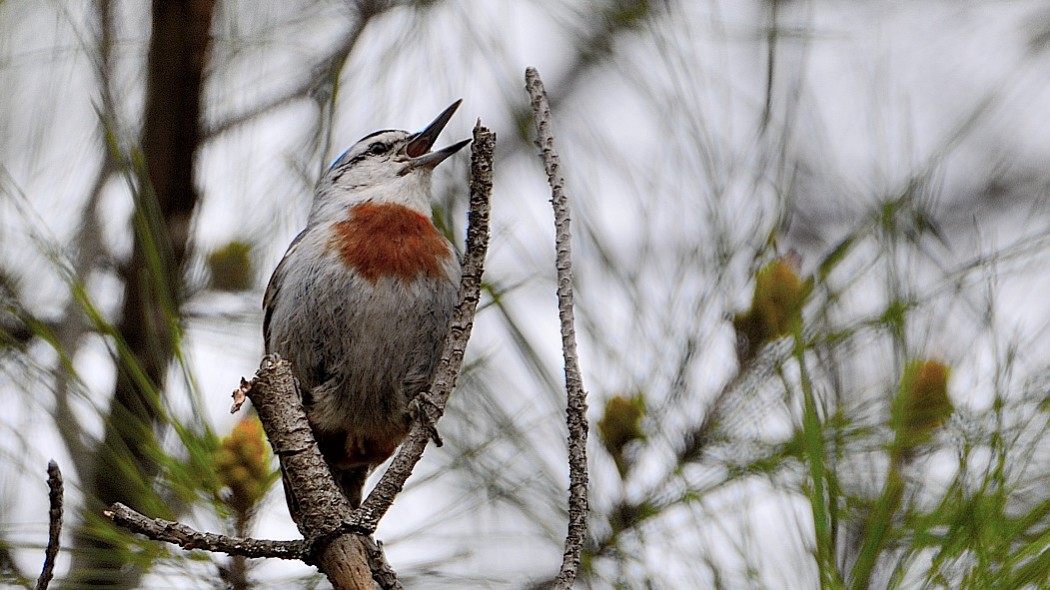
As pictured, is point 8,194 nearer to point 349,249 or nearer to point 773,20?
point 349,249

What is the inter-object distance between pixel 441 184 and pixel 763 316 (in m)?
1.18

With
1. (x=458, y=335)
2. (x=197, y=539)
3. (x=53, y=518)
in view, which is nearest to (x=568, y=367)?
(x=458, y=335)

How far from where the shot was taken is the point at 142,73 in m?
3.62

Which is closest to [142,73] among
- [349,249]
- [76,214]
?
[76,214]

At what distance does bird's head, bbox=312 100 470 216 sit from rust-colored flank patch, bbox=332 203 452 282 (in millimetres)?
156

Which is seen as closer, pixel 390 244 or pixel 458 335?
pixel 458 335

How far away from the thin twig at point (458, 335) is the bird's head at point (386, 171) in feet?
4.37

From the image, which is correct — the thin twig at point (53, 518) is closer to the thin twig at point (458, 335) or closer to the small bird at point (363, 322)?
the thin twig at point (458, 335)

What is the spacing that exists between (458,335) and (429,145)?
1.81 m

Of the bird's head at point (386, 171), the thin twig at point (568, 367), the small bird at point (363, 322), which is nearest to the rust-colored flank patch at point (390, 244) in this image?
the small bird at point (363, 322)

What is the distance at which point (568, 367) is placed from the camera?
1973 millimetres

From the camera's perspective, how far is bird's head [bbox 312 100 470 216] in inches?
144

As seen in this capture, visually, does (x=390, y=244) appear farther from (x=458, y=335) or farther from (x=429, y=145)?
(x=458, y=335)

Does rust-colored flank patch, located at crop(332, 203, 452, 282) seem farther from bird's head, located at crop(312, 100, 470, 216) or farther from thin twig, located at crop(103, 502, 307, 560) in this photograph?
thin twig, located at crop(103, 502, 307, 560)
